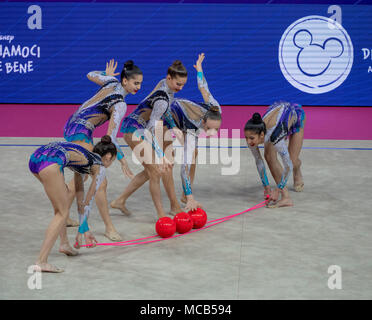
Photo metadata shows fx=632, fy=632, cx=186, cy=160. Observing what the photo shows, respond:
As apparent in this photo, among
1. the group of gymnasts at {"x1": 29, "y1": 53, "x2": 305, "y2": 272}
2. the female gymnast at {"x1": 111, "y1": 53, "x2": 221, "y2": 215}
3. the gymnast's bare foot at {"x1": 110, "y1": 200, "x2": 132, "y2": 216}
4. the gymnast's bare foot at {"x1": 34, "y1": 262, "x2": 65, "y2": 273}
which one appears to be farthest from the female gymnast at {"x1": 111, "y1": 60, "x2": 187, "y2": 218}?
the gymnast's bare foot at {"x1": 34, "y1": 262, "x2": 65, "y2": 273}

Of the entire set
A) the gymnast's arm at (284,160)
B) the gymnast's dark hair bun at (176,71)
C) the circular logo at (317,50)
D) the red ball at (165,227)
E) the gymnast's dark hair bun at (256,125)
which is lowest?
the red ball at (165,227)

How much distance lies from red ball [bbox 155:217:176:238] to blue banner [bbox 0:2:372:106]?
5.90 m

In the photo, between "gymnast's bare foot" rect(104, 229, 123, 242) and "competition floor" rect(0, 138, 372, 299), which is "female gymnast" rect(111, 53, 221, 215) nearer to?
"competition floor" rect(0, 138, 372, 299)

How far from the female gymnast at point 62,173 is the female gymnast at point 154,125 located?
101cm

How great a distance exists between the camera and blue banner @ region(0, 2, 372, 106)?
11484 millimetres

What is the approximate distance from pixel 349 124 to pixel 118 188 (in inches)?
197

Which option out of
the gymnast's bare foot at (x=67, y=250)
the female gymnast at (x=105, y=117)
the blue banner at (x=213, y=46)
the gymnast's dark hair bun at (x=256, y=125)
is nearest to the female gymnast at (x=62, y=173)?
the gymnast's bare foot at (x=67, y=250)

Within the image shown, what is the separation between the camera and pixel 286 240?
19.8 ft

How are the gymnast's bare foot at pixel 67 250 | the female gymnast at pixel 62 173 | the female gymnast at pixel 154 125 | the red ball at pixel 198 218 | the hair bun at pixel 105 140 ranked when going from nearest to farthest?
the female gymnast at pixel 62 173
the hair bun at pixel 105 140
the gymnast's bare foot at pixel 67 250
the red ball at pixel 198 218
the female gymnast at pixel 154 125

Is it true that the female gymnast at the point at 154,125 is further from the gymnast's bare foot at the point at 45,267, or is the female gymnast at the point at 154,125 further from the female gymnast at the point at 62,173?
the gymnast's bare foot at the point at 45,267

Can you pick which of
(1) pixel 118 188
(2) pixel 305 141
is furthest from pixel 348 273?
(2) pixel 305 141

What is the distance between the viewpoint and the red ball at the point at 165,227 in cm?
610

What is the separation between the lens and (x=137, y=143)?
6660 mm

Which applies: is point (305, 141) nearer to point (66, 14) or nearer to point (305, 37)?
point (305, 37)
